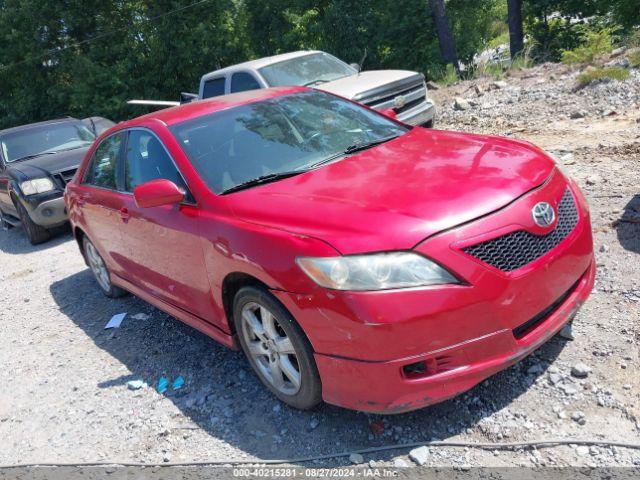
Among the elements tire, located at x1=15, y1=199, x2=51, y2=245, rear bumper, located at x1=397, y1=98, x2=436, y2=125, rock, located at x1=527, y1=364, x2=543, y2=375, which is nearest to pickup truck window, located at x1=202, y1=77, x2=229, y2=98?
rear bumper, located at x1=397, y1=98, x2=436, y2=125

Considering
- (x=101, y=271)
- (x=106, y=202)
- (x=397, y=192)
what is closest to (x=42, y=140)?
(x=101, y=271)

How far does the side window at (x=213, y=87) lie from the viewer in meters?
10.5

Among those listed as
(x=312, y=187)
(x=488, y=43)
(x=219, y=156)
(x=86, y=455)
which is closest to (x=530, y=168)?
(x=312, y=187)

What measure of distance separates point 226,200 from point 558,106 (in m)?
7.83

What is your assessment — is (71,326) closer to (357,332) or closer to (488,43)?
(357,332)

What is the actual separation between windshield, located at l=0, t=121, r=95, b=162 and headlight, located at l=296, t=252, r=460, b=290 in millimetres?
8290

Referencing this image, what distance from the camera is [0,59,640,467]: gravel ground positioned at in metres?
2.93

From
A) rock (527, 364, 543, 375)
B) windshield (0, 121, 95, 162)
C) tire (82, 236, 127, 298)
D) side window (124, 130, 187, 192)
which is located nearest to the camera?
rock (527, 364, 543, 375)

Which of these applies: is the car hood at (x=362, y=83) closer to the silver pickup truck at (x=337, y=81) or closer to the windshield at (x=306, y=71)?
the silver pickup truck at (x=337, y=81)

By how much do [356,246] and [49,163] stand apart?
759 cm

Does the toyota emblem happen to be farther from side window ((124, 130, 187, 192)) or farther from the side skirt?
side window ((124, 130, 187, 192))

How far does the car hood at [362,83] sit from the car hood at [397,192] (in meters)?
4.77

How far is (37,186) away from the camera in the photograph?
27.8 ft

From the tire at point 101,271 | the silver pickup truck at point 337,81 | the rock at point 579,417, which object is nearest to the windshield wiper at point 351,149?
the rock at point 579,417
